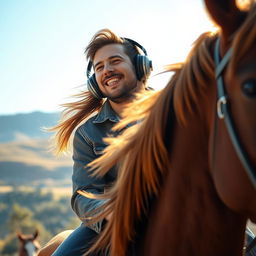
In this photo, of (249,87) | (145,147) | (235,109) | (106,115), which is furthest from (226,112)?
(106,115)

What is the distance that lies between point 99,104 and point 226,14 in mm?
2106

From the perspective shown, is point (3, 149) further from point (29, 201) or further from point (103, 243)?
point (103, 243)

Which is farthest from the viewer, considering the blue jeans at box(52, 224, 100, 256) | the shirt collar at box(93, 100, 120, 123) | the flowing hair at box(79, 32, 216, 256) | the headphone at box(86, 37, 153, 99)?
the headphone at box(86, 37, 153, 99)

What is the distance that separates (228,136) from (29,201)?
100m

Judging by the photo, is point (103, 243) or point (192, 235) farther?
point (103, 243)

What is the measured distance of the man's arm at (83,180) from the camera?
8.43ft

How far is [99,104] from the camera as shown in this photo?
3.64 m

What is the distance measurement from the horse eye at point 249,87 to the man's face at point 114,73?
182cm

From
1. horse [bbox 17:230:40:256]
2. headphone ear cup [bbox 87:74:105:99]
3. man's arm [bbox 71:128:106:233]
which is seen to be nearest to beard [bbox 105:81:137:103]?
headphone ear cup [bbox 87:74:105:99]

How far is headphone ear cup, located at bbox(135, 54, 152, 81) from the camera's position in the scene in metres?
3.50

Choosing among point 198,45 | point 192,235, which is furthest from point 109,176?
point 198,45

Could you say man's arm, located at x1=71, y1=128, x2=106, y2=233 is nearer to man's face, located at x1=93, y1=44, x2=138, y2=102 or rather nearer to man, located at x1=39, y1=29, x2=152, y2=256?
man, located at x1=39, y1=29, x2=152, y2=256

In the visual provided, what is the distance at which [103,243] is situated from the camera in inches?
87.9

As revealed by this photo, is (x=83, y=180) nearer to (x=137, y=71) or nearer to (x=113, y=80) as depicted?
(x=113, y=80)
